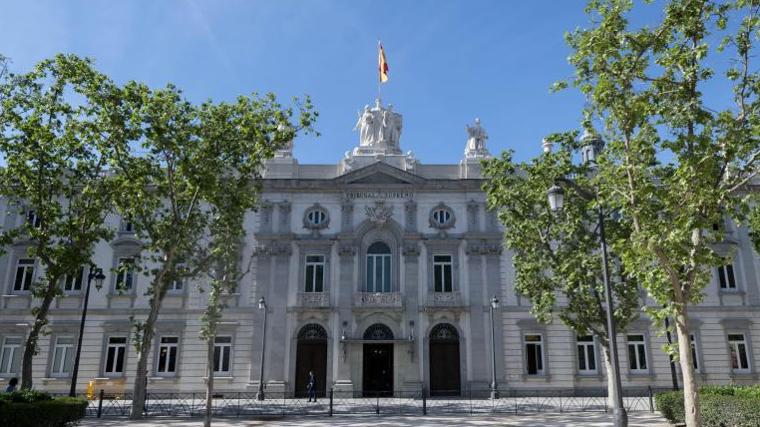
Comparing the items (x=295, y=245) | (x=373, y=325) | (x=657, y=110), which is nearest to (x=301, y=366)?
(x=373, y=325)

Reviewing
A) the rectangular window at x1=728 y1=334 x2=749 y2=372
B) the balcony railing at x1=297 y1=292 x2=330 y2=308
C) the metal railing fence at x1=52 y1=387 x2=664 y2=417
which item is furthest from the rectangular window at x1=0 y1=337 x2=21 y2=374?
the rectangular window at x1=728 y1=334 x2=749 y2=372

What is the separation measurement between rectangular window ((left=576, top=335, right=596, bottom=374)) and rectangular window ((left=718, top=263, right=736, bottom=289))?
325 inches

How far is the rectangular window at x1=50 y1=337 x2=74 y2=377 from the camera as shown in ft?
101

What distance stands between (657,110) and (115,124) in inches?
680

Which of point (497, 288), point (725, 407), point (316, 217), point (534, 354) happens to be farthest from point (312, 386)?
point (725, 407)

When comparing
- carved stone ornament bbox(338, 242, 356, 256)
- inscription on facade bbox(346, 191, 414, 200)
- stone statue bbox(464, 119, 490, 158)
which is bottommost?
carved stone ornament bbox(338, 242, 356, 256)

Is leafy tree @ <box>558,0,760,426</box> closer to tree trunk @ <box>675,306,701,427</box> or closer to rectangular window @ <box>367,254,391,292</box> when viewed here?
tree trunk @ <box>675,306,701,427</box>

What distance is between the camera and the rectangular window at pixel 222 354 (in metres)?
31.1

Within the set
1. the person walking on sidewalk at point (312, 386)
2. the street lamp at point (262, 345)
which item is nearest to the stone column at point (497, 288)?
the person walking on sidewalk at point (312, 386)

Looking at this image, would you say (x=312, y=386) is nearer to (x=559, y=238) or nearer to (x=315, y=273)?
(x=315, y=273)

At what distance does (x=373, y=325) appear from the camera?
104ft

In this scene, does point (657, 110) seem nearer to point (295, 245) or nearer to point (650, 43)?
point (650, 43)

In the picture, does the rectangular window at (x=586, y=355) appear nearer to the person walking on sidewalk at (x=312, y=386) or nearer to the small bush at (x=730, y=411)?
the small bush at (x=730, y=411)

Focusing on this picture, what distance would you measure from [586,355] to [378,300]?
11907 millimetres
